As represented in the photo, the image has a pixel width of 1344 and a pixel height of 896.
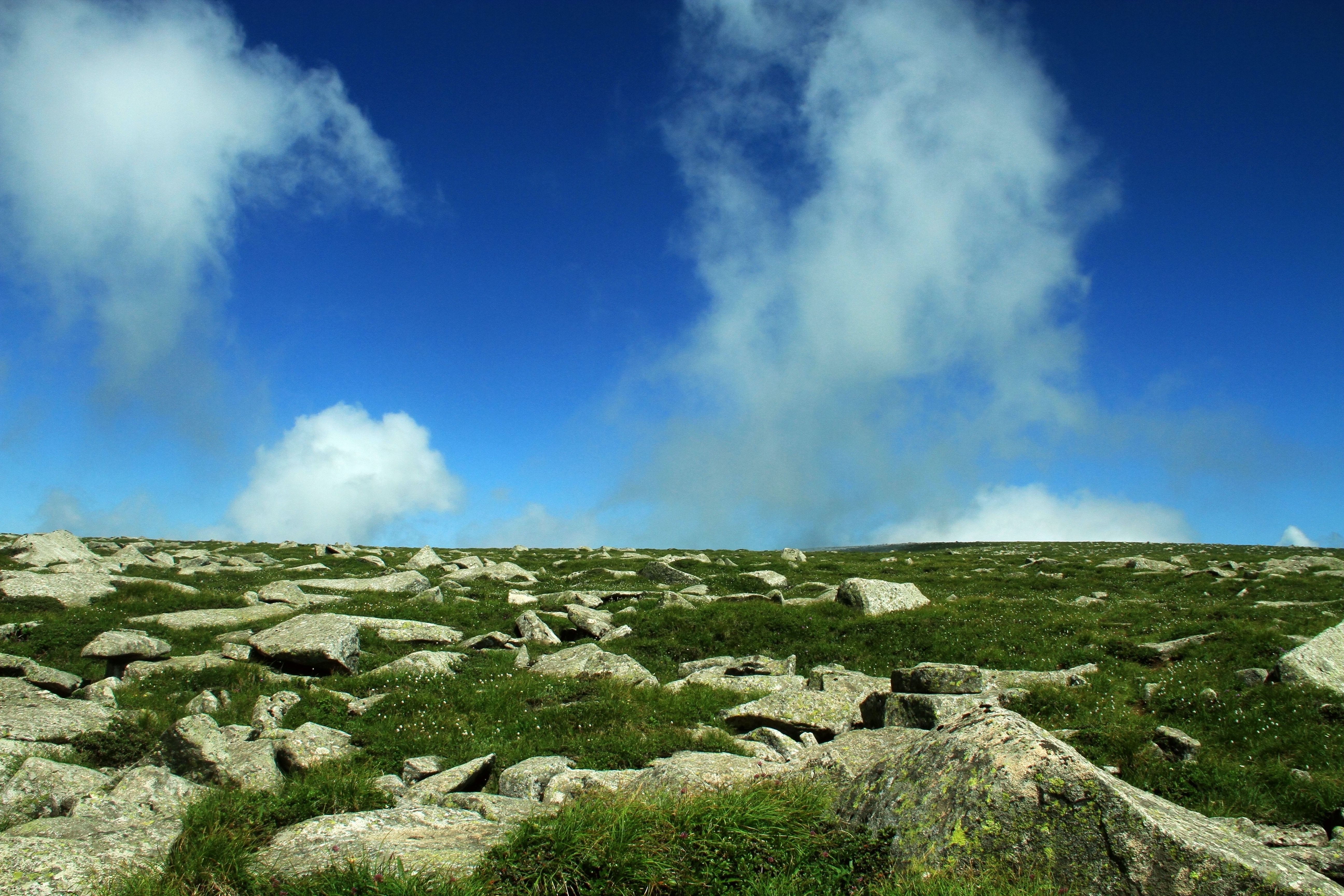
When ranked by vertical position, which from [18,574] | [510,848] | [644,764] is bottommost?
[644,764]

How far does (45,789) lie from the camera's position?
927cm

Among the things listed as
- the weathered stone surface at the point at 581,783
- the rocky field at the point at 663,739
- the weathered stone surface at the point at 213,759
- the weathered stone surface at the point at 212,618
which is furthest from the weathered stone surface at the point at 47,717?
the weathered stone surface at the point at 212,618

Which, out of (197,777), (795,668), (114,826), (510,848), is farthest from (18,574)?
(510,848)

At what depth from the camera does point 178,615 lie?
80.7 ft

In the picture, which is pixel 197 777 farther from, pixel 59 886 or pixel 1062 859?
pixel 1062 859

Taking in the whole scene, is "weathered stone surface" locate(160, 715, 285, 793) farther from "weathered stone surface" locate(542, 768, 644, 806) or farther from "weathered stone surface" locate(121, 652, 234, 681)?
"weathered stone surface" locate(121, 652, 234, 681)

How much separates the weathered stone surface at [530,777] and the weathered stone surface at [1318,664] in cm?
1449

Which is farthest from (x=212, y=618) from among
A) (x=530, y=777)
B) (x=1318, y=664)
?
(x=1318, y=664)

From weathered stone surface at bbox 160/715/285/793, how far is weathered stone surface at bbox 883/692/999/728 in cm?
985

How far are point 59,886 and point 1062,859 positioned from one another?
847cm

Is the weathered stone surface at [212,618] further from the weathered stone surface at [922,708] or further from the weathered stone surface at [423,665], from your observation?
the weathered stone surface at [922,708]

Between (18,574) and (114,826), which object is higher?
(18,574)

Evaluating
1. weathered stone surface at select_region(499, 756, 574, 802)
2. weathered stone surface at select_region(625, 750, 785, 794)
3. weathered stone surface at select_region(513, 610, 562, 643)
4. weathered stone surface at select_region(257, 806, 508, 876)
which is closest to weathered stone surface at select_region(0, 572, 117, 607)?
weathered stone surface at select_region(513, 610, 562, 643)

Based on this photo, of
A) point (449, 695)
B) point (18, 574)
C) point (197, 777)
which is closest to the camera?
point (197, 777)
